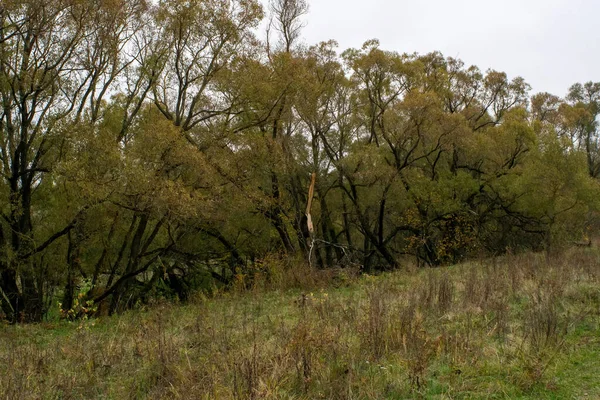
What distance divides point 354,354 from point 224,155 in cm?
1000

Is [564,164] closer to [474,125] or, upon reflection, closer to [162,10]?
[474,125]

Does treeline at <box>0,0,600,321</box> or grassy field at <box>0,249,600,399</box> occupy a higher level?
treeline at <box>0,0,600,321</box>

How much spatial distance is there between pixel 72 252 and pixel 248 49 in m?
8.59

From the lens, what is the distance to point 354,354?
473cm

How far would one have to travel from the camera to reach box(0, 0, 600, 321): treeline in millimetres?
11219

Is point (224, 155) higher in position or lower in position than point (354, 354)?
higher

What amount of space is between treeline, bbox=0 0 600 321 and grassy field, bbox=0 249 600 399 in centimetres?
204

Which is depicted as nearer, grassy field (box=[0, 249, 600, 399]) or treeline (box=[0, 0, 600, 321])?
grassy field (box=[0, 249, 600, 399])

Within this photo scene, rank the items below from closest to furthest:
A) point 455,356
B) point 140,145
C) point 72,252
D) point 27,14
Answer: point 455,356
point 27,14
point 140,145
point 72,252

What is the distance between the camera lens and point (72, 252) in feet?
47.9

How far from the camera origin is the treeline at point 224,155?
1122cm

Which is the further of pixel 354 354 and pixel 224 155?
pixel 224 155

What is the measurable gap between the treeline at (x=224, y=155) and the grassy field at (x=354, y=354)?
6.69 feet

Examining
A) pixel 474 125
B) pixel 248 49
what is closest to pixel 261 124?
pixel 248 49
